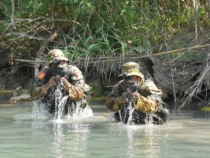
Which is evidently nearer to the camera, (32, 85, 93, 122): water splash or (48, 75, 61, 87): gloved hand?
(48, 75, 61, 87): gloved hand

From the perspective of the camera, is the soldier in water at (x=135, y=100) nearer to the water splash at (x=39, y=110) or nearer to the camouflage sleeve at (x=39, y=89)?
the camouflage sleeve at (x=39, y=89)

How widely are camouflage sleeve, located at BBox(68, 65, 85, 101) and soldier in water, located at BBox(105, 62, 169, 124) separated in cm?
77

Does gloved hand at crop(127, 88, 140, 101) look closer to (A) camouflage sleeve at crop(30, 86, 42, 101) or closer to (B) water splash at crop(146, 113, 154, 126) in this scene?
(B) water splash at crop(146, 113, 154, 126)

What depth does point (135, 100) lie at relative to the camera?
6.61 meters

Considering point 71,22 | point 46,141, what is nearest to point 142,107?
point 46,141

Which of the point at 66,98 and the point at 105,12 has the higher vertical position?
the point at 105,12

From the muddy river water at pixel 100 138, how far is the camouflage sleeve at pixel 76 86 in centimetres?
38

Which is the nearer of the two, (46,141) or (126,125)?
(46,141)

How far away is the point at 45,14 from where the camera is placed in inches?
459

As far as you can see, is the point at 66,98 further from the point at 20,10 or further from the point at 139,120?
the point at 20,10

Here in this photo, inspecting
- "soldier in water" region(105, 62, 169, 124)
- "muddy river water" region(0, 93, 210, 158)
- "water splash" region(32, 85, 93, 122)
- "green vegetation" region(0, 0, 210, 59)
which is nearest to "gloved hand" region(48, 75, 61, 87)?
"water splash" region(32, 85, 93, 122)

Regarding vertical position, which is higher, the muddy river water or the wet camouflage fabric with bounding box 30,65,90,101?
the wet camouflage fabric with bounding box 30,65,90,101

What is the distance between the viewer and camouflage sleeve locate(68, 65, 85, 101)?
7562 mm

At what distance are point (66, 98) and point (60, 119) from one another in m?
0.35
